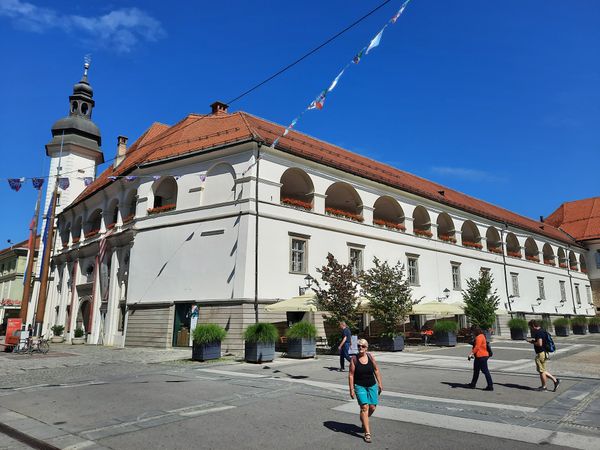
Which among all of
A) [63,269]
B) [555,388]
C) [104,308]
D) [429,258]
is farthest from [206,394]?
[63,269]

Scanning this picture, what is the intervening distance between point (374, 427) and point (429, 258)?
2726 centimetres

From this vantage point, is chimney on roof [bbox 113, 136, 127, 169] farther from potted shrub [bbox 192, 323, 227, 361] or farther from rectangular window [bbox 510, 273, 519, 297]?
rectangular window [bbox 510, 273, 519, 297]

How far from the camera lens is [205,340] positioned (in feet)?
56.2

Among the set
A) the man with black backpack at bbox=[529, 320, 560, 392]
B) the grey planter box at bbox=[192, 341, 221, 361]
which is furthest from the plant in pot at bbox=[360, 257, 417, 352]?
the man with black backpack at bbox=[529, 320, 560, 392]

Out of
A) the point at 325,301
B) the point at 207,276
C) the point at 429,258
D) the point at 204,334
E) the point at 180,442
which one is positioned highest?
the point at 429,258

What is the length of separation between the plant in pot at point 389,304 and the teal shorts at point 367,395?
51.9ft

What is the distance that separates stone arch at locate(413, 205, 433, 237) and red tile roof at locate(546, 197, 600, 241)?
35.4 metres

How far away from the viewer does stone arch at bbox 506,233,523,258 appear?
4351cm

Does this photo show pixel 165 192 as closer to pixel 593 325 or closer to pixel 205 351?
pixel 205 351

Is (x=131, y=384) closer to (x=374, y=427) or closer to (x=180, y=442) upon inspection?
(x=180, y=442)

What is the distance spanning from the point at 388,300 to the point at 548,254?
3584cm

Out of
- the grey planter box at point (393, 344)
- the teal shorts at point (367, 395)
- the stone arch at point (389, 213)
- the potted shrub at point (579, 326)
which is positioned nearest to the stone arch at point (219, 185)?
the stone arch at point (389, 213)

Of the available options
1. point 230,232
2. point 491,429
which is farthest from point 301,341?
point 491,429

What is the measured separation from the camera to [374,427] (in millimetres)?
7301
